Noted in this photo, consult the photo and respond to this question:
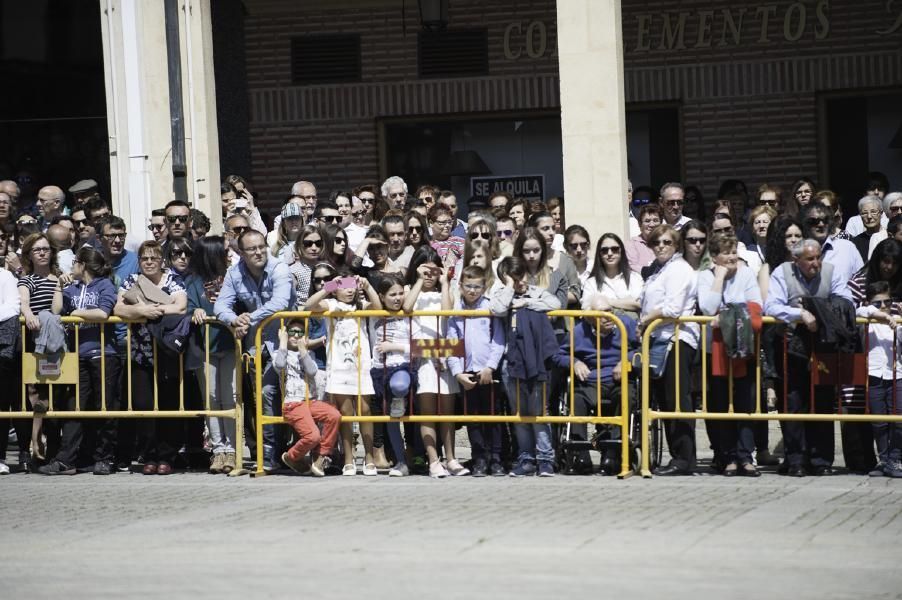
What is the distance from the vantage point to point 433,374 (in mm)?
12398

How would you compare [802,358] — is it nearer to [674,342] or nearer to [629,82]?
[674,342]

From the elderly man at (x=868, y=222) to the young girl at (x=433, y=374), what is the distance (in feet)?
12.2

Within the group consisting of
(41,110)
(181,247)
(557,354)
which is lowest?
(557,354)

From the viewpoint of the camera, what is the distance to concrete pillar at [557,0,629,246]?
15.3 metres

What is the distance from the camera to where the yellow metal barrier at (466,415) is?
1205cm

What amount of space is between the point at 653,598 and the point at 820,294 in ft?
16.4

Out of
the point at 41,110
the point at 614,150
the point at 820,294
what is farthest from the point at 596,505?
the point at 41,110

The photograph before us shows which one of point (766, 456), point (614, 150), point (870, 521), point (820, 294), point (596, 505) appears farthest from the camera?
point (614, 150)

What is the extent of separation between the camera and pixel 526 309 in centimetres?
1213

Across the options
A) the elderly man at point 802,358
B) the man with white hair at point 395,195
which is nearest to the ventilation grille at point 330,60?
the man with white hair at point 395,195

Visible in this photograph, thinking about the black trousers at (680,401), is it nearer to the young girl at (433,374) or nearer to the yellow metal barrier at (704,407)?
the yellow metal barrier at (704,407)

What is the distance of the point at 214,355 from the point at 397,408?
1.58 m

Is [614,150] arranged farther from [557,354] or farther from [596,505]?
[596,505]

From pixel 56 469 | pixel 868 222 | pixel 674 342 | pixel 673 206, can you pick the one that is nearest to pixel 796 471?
pixel 674 342
